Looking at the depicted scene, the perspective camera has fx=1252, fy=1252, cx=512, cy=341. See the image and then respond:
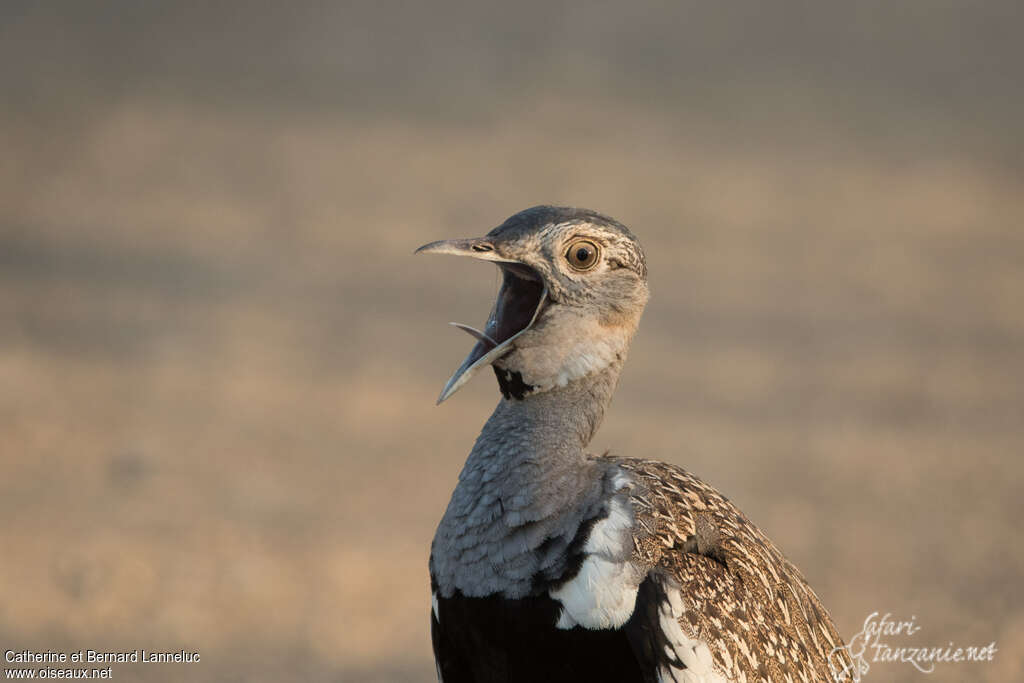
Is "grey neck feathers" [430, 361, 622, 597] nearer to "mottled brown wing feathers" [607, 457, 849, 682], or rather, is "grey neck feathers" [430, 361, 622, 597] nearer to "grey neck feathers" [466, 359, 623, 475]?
"grey neck feathers" [466, 359, 623, 475]

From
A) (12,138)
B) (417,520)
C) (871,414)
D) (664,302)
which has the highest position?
(12,138)

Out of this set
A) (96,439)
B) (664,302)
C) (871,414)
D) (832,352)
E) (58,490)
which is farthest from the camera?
(664,302)

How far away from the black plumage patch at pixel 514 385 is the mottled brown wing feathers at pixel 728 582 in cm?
27

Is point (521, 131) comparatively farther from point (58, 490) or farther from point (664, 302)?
point (58, 490)

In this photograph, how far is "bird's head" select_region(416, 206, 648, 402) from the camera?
2789mm

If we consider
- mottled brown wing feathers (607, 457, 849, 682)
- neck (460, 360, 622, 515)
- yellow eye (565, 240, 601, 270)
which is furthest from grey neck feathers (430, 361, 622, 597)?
yellow eye (565, 240, 601, 270)

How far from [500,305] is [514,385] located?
235mm

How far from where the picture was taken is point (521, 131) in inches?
367

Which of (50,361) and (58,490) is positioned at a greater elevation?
(50,361)

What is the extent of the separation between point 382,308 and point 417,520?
2296mm

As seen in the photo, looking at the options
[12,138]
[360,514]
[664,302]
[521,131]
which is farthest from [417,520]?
[12,138]

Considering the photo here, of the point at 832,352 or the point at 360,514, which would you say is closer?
the point at 360,514

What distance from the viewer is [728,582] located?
2727 mm

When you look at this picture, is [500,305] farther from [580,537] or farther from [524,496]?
[580,537]
